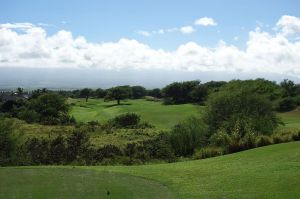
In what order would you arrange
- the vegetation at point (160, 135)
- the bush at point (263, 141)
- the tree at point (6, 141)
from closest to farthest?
the bush at point (263, 141), the vegetation at point (160, 135), the tree at point (6, 141)

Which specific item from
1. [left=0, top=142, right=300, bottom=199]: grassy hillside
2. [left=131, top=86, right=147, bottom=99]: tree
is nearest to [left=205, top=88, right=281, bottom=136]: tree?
[left=0, top=142, right=300, bottom=199]: grassy hillside

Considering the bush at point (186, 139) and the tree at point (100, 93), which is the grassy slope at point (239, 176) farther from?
the tree at point (100, 93)

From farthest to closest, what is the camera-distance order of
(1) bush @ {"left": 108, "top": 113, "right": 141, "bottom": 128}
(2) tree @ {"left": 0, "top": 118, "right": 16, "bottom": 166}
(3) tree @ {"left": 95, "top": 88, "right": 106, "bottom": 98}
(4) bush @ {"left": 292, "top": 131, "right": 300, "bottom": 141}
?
(3) tree @ {"left": 95, "top": 88, "right": 106, "bottom": 98}, (1) bush @ {"left": 108, "top": 113, "right": 141, "bottom": 128}, (2) tree @ {"left": 0, "top": 118, "right": 16, "bottom": 166}, (4) bush @ {"left": 292, "top": 131, "right": 300, "bottom": 141}

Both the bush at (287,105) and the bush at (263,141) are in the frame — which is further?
the bush at (287,105)

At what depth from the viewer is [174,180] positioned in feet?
46.7

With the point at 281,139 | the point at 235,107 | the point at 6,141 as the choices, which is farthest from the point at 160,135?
the point at 281,139

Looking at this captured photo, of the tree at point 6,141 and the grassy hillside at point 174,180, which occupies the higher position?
the grassy hillside at point 174,180

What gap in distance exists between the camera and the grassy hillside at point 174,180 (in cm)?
1207

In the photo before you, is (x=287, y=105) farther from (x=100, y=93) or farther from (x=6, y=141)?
Answer: (x=100, y=93)

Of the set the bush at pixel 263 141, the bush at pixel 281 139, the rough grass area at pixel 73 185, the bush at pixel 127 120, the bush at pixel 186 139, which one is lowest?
the bush at pixel 127 120

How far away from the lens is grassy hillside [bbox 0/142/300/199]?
1207 cm

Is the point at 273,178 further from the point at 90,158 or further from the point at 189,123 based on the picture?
the point at 189,123

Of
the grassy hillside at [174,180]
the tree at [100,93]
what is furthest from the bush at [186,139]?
the tree at [100,93]

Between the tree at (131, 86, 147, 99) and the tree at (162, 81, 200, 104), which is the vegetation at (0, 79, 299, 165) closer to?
the tree at (162, 81, 200, 104)
